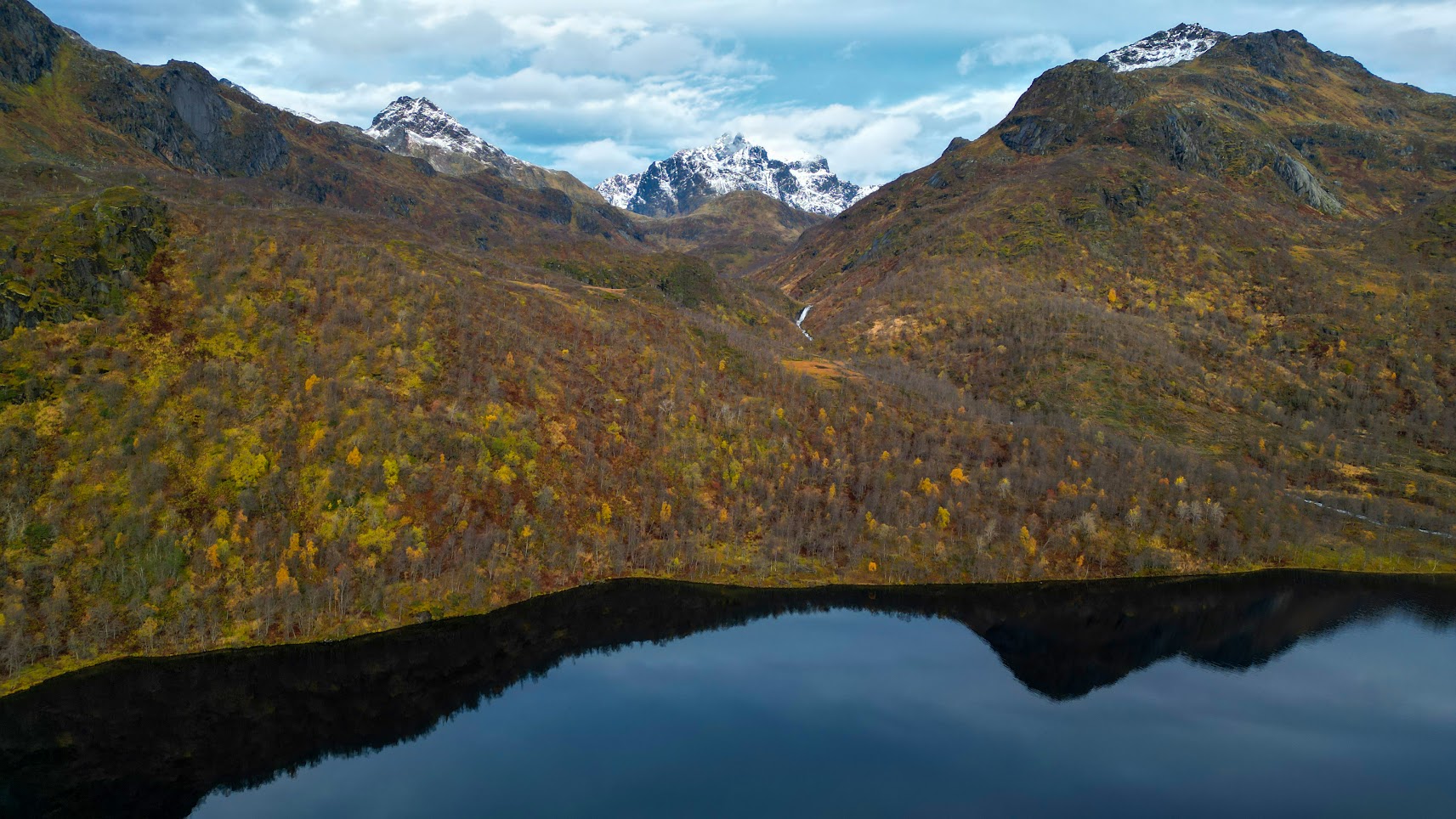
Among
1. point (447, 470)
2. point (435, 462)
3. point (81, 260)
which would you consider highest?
point (81, 260)

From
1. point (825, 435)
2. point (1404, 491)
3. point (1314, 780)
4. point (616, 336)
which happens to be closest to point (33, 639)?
point (616, 336)

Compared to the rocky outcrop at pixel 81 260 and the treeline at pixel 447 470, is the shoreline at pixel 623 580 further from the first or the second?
the rocky outcrop at pixel 81 260

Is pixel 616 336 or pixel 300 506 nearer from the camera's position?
pixel 300 506

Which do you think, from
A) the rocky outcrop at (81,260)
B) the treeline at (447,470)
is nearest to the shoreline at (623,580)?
the treeline at (447,470)

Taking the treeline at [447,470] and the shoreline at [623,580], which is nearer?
the shoreline at [623,580]

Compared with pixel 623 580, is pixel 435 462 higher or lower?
higher

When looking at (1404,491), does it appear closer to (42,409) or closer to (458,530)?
(458,530)

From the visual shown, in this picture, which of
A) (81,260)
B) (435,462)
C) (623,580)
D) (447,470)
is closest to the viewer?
(81,260)

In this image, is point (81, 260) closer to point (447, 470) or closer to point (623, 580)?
point (447, 470)

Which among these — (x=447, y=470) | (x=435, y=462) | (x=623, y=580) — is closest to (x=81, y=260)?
(x=435, y=462)

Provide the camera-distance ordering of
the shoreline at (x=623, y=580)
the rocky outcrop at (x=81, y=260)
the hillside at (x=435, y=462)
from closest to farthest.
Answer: the shoreline at (x=623, y=580)
the hillside at (x=435, y=462)
the rocky outcrop at (x=81, y=260)

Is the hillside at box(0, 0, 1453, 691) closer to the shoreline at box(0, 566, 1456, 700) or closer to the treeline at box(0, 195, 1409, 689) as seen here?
the treeline at box(0, 195, 1409, 689)
